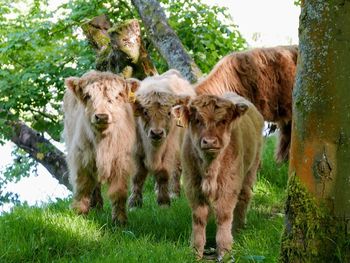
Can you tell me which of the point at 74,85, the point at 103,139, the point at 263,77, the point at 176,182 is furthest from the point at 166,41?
the point at 103,139

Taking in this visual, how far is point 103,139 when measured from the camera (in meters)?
7.07

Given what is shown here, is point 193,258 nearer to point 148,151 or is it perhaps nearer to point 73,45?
point 148,151

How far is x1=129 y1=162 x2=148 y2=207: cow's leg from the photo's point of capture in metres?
8.38

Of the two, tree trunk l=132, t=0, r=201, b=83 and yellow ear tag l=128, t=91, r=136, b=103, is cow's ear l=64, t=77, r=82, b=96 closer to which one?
yellow ear tag l=128, t=91, r=136, b=103

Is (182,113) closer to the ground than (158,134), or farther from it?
farther from it

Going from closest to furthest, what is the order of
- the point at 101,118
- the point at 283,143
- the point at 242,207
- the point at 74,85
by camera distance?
the point at 242,207 → the point at 101,118 → the point at 74,85 → the point at 283,143

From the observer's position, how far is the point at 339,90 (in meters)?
4.07

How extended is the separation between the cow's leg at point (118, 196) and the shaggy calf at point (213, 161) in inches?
46.3

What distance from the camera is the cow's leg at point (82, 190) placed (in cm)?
735

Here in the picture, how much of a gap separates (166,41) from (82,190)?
497 centimetres

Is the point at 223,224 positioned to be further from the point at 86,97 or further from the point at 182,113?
the point at 86,97

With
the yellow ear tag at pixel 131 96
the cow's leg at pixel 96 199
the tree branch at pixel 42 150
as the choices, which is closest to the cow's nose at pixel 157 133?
the yellow ear tag at pixel 131 96

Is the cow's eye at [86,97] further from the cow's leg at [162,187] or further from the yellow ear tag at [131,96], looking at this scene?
the cow's leg at [162,187]

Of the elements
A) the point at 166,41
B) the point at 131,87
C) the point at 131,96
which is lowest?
the point at 131,96
